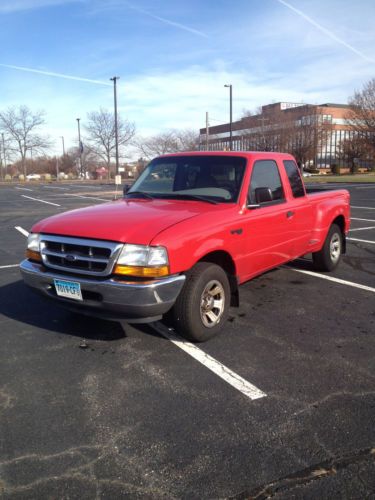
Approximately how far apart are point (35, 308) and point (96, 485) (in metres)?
3.15

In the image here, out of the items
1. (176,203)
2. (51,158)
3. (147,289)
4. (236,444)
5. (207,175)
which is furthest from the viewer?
(51,158)

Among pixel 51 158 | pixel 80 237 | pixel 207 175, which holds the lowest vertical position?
pixel 80 237

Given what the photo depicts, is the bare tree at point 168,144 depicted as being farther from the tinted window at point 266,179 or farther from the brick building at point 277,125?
the tinted window at point 266,179

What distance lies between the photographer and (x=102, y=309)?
349 cm

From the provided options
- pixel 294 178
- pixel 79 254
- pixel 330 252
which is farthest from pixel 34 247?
pixel 330 252

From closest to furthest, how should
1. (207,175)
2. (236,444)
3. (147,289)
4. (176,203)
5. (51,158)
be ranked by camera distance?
(236,444) < (147,289) < (176,203) < (207,175) < (51,158)

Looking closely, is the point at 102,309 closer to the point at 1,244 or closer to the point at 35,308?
the point at 35,308

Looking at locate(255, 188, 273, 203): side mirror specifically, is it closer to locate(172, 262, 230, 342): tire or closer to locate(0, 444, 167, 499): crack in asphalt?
locate(172, 262, 230, 342): tire

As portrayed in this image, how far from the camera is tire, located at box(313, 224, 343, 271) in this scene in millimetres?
6406

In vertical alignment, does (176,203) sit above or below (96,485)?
above

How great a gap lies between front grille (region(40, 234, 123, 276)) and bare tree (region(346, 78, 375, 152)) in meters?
48.2

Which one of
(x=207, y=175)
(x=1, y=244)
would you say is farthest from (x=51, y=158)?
(x=207, y=175)

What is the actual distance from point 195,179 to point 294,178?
5.23 feet

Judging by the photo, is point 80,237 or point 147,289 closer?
point 147,289
